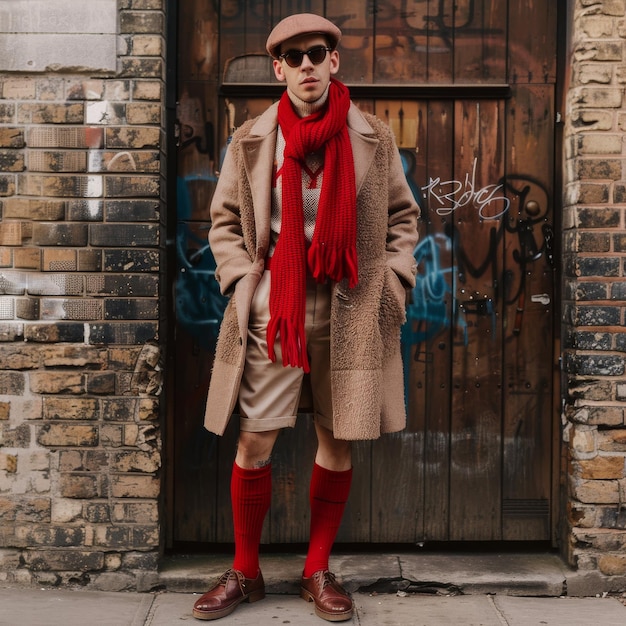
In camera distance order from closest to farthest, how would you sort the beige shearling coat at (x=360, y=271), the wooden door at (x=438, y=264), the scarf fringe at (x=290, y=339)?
1. the scarf fringe at (x=290, y=339)
2. the beige shearling coat at (x=360, y=271)
3. the wooden door at (x=438, y=264)

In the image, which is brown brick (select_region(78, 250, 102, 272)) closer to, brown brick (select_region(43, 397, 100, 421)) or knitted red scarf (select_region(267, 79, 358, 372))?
brown brick (select_region(43, 397, 100, 421))

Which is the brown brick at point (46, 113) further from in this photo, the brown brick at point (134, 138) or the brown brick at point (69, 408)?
the brown brick at point (69, 408)

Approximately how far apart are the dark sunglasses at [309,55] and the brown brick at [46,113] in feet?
3.04

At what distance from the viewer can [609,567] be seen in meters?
3.48

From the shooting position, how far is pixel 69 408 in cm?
346

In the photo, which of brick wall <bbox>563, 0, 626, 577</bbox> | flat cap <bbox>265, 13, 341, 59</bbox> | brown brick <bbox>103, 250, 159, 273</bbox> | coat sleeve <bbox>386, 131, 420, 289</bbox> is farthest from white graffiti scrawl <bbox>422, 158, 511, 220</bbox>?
brown brick <bbox>103, 250, 159, 273</bbox>

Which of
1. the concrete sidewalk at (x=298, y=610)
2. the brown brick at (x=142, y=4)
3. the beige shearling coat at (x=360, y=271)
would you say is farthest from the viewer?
the brown brick at (x=142, y=4)

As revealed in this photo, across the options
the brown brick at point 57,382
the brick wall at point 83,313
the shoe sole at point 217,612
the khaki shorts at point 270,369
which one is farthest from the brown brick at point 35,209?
the shoe sole at point 217,612

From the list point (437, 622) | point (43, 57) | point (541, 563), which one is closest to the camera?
point (437, 622)

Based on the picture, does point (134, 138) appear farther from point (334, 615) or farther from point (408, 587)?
point (408, 587)

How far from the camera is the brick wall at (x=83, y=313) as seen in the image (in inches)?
136

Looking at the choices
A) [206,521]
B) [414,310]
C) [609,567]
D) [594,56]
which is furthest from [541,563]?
[594,56]

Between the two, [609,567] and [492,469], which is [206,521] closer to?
[492,469]

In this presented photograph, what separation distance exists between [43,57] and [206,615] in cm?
218
